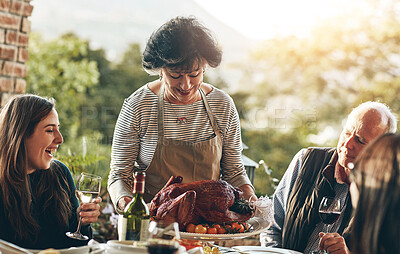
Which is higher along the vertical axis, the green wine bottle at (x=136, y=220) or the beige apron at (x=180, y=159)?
the beige apron at (x=180, y=159)

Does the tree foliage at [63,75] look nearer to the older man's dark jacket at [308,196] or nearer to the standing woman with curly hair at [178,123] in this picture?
the standing woman with curly hair at [178,123]

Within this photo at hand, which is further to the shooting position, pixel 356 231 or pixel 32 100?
pixel 32 100

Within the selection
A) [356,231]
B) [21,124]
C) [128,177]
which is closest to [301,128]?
[128,177]

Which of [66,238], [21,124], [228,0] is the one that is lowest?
[66,238]

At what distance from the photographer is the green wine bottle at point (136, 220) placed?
171 cm

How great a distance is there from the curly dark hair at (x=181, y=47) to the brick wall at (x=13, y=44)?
1387 mm

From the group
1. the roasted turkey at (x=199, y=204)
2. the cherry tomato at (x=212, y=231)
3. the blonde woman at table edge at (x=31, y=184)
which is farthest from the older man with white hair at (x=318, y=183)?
the blonde woman at table edge at (x=31, y=184)

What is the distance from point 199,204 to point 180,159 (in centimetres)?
54

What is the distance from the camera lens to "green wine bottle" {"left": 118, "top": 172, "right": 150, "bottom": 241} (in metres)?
1.71

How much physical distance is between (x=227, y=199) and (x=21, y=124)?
2.93 feet

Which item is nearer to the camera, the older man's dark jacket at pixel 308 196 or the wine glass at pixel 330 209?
the wine glass at pixel 330 209

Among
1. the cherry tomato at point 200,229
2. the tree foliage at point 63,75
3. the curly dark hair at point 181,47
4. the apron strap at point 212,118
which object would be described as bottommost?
the cherry tomato at point 200,229

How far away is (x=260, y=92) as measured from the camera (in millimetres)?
8258

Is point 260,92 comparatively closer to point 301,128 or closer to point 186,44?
point 301,128
